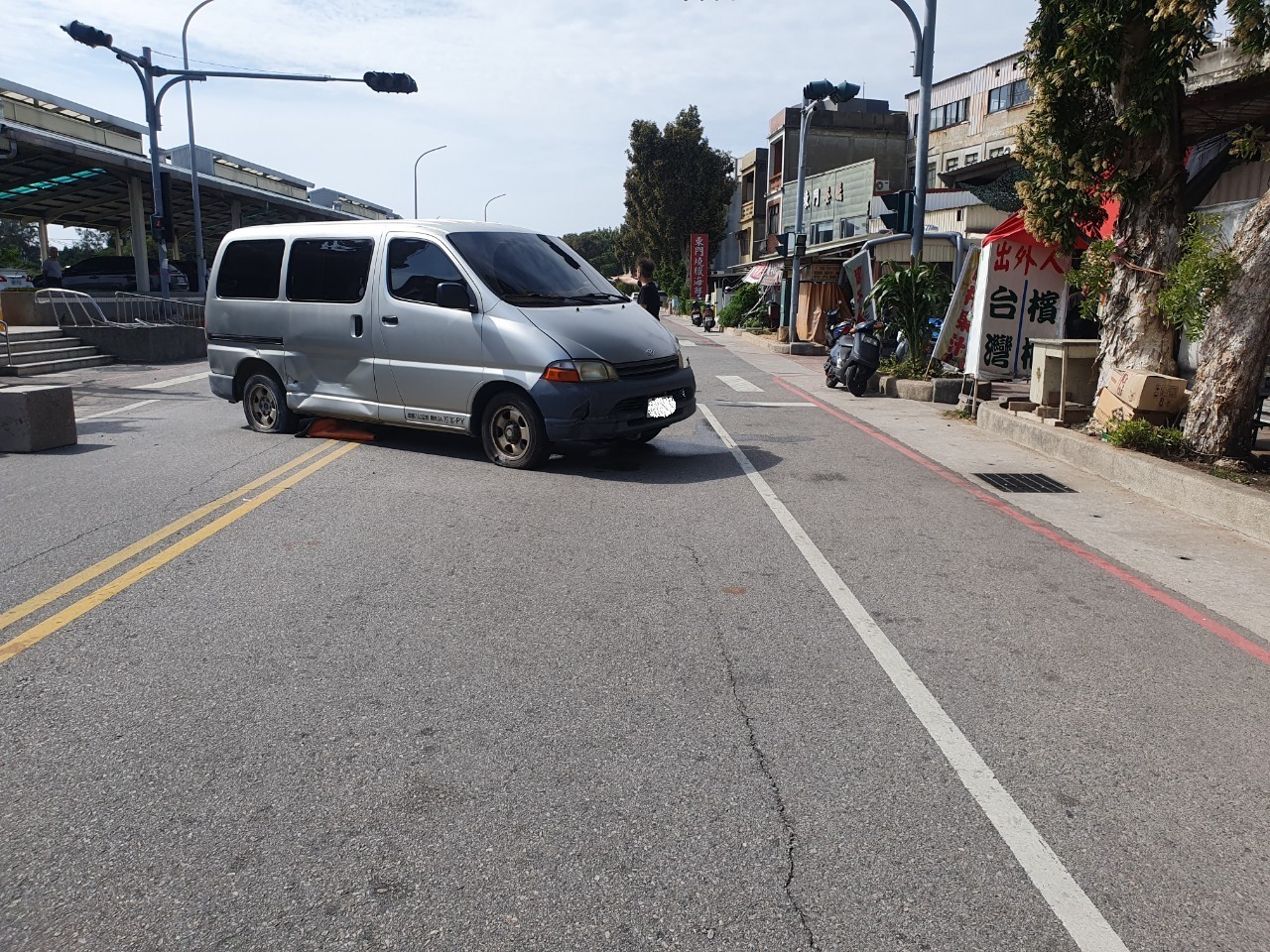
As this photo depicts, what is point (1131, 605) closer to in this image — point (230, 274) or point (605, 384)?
point (605, 384)

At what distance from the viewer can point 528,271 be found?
9164 millimetres

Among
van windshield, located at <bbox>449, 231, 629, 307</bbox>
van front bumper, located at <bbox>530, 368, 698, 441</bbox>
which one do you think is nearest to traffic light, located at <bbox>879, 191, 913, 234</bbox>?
van windshield, located at <bbox>449, 231, 629, 307</bbox>

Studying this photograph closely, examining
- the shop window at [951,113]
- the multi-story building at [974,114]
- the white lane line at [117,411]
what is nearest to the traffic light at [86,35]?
the white lane line at [117,411]

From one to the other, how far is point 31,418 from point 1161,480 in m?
10.2

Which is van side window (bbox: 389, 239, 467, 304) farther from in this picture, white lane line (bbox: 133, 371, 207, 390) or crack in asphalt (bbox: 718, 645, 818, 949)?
white lane line (bbox: 133, 371, 207, 390)

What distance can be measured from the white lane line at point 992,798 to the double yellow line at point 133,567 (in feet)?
12.7

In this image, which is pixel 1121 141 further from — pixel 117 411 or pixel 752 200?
pixel 752 200

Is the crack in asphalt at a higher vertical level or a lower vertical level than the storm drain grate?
lower

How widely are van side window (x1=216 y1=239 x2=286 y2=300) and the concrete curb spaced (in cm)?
804

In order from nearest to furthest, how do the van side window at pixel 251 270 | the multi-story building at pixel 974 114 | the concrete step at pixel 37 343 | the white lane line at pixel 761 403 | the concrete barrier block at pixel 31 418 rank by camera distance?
the concrete barrier block at pixel 31 418 < the van side window at pixel 251 270 < the white lane line at pixel 761 403 < the concrete step at pixel 37 343 < the multi-story building at pixel 974 114

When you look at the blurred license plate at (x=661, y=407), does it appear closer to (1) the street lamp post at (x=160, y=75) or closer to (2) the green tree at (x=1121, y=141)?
(2) the green tree at (x=1121, y=141)

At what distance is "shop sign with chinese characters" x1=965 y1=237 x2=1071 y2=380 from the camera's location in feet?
44.4

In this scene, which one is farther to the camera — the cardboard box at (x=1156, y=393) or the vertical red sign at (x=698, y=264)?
the vertical red sign at (x=698, y=264)

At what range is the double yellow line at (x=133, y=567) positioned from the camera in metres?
4.79
